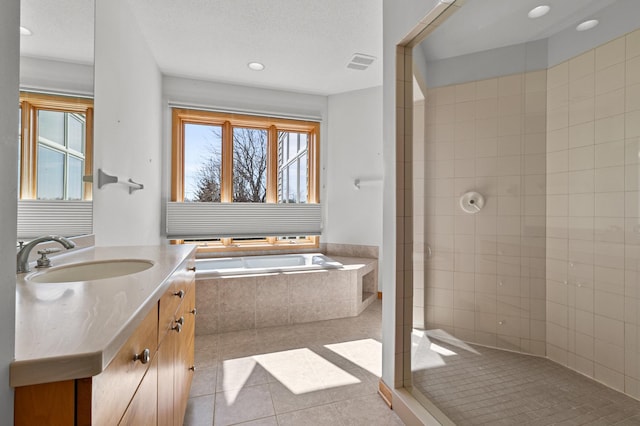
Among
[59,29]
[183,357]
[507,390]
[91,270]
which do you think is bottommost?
[507,390]

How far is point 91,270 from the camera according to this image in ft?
3.92

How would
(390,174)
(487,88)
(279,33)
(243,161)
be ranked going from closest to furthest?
(487,88), (390,174), (279,33), (243,161)

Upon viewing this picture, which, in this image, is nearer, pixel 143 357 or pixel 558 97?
pixel 143 357

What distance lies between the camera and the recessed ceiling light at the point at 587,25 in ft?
4.01

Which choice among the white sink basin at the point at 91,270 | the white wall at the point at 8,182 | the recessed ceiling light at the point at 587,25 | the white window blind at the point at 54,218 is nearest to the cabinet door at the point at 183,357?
the white sink basin at the point at 91,270

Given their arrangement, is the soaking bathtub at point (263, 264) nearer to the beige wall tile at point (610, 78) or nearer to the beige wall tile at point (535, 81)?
the beige wall tile at point (535, 81)

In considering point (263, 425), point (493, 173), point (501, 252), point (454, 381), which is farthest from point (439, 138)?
point (263, 425)

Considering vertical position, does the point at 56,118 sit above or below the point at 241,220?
above

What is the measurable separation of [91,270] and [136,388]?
75 centimetres

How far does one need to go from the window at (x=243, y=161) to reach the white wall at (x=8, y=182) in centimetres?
306

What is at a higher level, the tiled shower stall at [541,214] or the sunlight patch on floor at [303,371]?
the tiled shower stall at [541,214]

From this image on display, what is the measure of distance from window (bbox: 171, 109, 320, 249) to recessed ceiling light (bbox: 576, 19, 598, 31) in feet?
9.19

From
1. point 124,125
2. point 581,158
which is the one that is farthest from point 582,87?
point 124,125

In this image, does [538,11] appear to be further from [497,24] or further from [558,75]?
[558,75]
